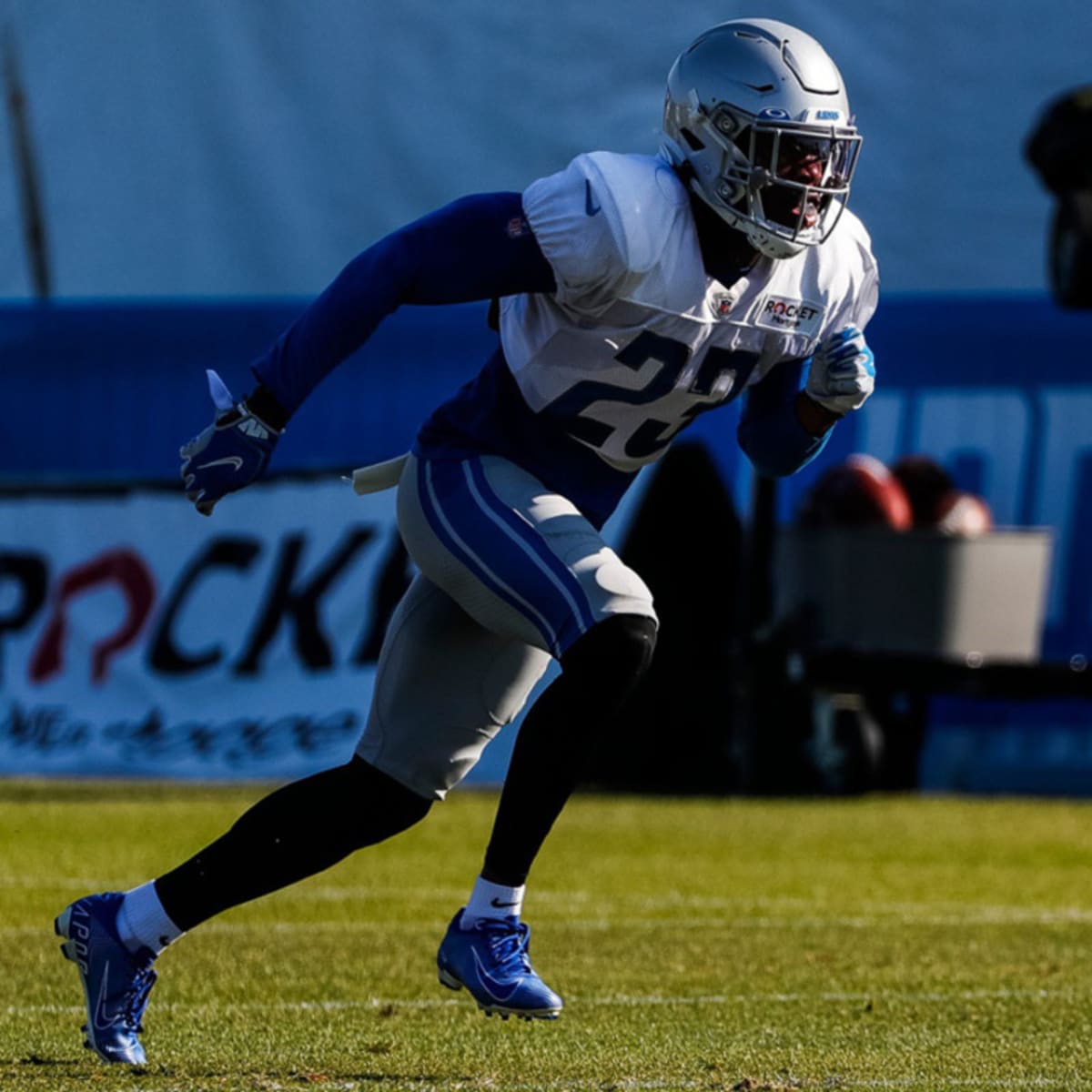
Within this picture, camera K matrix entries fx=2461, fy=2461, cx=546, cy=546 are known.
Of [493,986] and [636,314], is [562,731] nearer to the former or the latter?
[493,986]

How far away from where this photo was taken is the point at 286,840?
4.25m

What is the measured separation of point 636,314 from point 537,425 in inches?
11.1

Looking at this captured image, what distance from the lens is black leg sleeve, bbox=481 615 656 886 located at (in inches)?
157

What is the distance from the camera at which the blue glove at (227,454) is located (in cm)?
404

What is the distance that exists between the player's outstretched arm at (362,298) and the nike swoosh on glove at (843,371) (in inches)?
21.9

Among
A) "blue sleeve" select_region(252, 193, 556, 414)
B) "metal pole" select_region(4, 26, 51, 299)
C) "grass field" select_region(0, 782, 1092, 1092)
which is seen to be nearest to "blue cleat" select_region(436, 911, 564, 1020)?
"grass field" select_region(0, 782, 1092, 1092)

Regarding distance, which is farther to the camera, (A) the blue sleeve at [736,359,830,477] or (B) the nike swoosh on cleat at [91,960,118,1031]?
(A) the blue sleeve at [736,359,830,477]

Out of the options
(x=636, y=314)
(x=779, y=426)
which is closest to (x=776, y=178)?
(x=636, y=314)

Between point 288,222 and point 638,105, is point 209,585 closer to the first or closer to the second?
point 288,222

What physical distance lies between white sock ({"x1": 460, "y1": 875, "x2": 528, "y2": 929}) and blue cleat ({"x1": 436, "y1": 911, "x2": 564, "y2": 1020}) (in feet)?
0.03

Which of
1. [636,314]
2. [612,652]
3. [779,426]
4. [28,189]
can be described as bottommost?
[28,189]

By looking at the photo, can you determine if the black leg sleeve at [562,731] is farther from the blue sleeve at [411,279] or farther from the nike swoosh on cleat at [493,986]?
the blue sleeve at [411,279]

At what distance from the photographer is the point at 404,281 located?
4.09 m

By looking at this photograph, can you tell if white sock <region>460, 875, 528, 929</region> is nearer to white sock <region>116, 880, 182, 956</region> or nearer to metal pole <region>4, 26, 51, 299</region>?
white sock <region>116, 880, 182, 956</region>
